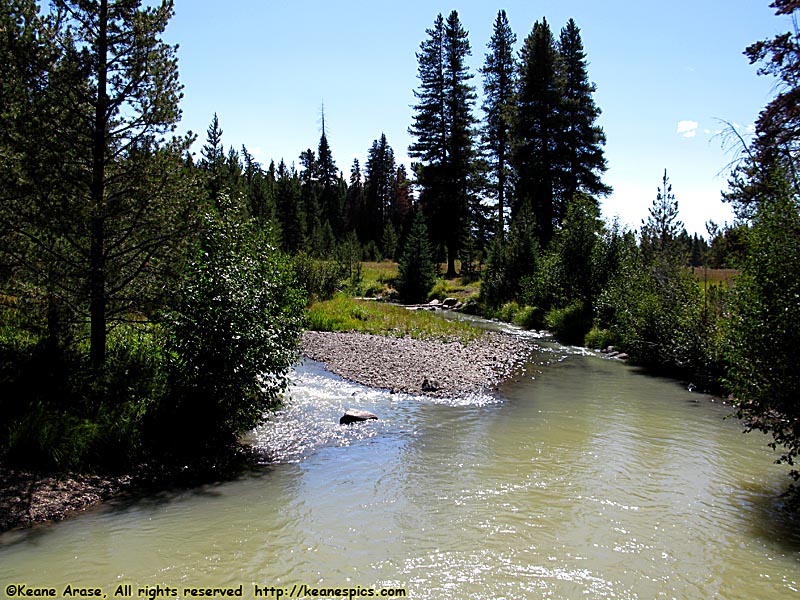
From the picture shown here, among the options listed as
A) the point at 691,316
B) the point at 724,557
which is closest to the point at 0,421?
the point at 724,557

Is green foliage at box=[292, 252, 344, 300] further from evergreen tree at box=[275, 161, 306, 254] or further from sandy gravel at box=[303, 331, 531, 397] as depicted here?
evergreen tree at box=[275, 161, 306, 254]

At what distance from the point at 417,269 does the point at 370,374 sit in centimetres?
2565

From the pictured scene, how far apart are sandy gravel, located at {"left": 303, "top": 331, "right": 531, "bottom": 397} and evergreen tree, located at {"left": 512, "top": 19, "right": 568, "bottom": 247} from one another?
2084cm

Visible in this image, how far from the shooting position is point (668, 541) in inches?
261

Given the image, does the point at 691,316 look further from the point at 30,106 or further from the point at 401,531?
the point at 30,106

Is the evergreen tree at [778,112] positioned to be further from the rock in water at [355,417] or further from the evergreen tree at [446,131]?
the evergreen tree at [446,131]

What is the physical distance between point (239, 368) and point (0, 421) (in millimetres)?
3327

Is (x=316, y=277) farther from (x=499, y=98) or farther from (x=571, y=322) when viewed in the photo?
(x=499, y=98)

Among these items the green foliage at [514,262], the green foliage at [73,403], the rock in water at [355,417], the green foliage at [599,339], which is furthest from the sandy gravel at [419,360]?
the green foliage at [514,262]

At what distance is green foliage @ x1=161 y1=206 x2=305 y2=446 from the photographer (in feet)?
29.7

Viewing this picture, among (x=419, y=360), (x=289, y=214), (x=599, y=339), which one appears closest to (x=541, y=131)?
(x=599, y=339)

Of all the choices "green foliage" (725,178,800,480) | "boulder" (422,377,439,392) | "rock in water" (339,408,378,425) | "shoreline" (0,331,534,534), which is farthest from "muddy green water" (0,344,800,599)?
"boulder" (422,377,439,392)

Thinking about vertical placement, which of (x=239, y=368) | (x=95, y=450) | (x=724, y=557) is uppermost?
(x=239, y=368)

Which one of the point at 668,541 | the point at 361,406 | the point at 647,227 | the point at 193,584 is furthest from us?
the point at 647,227
